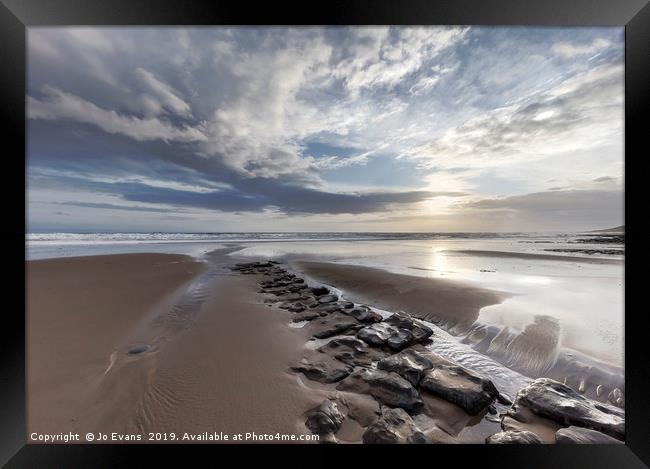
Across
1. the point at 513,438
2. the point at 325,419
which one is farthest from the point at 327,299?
the point at 513,438

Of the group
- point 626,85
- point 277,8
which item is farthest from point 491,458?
point 277,8

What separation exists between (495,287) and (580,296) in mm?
1611

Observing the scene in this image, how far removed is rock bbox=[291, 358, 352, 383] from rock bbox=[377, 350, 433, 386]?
0.46m

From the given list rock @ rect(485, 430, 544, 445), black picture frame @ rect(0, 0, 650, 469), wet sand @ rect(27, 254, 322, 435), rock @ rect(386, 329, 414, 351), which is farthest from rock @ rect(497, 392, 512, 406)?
wet sand @ rect(27, 254, 322, 435)

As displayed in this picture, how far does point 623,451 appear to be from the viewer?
197 cm

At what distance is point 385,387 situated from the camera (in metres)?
2.17

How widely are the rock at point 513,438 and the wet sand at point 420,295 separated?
6.37 ft

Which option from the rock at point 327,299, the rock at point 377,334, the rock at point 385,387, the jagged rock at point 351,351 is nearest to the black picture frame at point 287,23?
the rock at point 385,387

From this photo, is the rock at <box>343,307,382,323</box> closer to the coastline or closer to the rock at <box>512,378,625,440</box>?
the coastline

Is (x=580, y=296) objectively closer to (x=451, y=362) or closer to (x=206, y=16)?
(x=451, y=362)

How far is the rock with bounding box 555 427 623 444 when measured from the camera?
1885 mm

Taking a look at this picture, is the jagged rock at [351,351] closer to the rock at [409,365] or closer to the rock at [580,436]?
the rock at [409,365]

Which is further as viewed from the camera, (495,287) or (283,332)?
(495,287)

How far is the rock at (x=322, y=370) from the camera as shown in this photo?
2.40m
